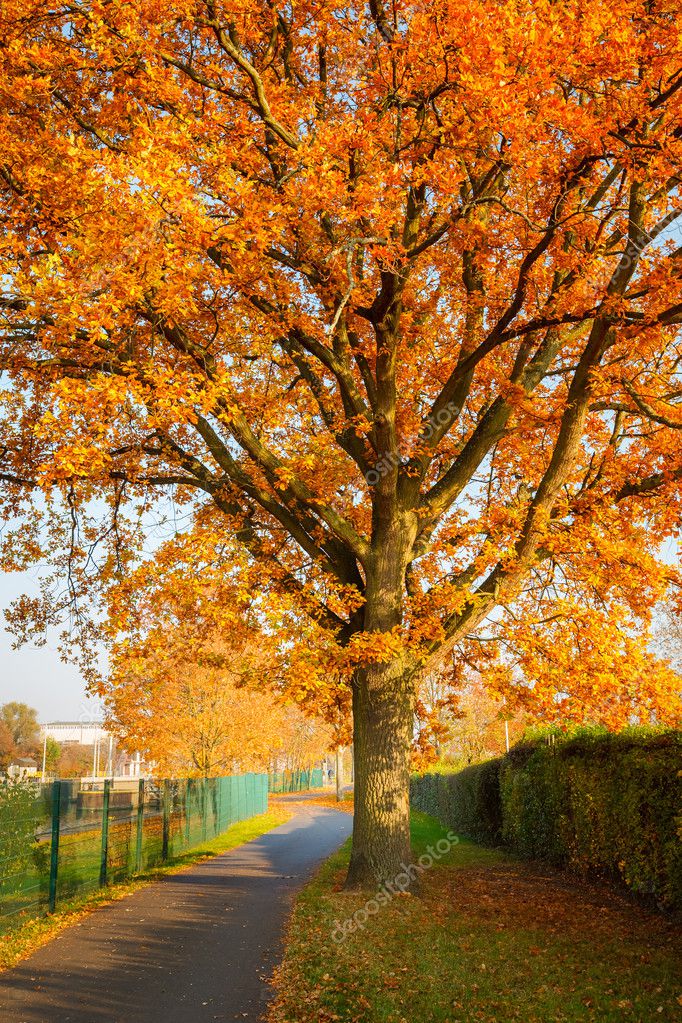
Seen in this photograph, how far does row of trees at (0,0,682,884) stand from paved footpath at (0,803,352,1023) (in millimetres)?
2351

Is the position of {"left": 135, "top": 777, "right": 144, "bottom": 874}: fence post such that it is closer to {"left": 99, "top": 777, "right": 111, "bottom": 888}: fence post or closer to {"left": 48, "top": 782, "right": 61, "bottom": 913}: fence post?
{"left": 99, "top": 777, "right": 111, "bottom": 888}: fence post

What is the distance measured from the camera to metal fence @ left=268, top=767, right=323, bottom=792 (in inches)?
2894

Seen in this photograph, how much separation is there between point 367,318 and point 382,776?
658 cm

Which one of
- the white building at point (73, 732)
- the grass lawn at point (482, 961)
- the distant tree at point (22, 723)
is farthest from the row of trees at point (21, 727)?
the grass lawn at point (482, 961)

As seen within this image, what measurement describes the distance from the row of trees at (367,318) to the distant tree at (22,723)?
95.3m

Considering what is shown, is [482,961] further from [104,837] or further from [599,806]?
[104,837]

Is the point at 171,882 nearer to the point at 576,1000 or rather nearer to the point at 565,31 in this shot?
the point at 576,1000

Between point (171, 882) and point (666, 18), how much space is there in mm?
15008

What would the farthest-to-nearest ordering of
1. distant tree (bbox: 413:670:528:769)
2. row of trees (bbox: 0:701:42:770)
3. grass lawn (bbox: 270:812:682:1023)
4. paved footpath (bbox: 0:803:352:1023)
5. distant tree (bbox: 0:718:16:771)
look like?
row of trees (bbox: 0:701:42:770), distant tree (bbox: 0:718:16:771), distant tree (bbox: 413:670:528:769), paved footpath (bbox: 0:803:352:1023), grass lawn (bbox: 270:812:682:1023)

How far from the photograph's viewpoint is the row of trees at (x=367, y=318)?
9133 mm

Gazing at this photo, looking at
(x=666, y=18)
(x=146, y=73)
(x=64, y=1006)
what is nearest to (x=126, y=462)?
(x=146, y=73)

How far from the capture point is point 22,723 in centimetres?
10550

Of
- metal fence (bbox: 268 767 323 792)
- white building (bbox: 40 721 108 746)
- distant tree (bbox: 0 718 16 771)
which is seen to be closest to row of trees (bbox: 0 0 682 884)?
metal fence (bbox: 268 767 323 792)

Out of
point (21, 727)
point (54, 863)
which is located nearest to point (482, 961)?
point (54, 863)
